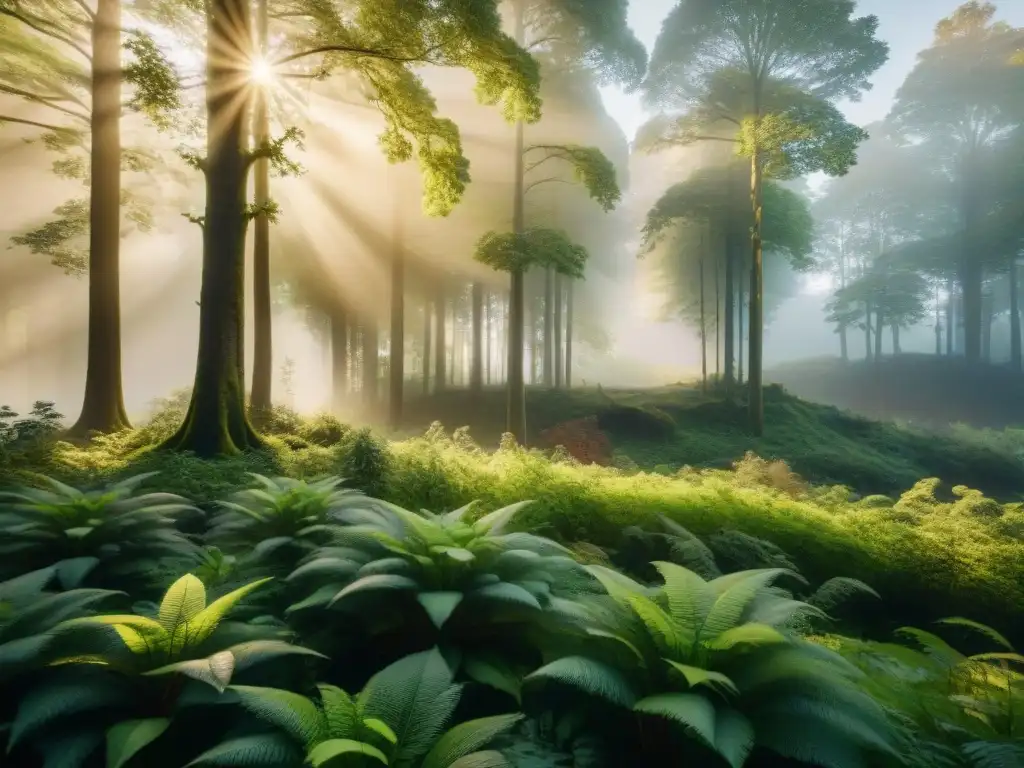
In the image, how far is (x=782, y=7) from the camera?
15797 mm

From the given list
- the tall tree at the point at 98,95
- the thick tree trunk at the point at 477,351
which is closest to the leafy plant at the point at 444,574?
the tall tree at the point at 98,95

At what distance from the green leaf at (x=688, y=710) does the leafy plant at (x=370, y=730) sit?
45 centimetres

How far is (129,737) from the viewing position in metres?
1.61

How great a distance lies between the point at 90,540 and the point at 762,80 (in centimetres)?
2069

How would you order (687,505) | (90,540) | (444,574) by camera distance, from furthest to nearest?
(687,505), (90,540), (444,574)

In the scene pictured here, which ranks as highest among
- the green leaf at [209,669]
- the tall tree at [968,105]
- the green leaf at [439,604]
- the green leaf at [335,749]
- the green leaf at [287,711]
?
the tall tree at [968,105]

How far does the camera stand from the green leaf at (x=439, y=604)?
6.69 feet

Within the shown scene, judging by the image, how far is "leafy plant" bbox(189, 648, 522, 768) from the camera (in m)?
1.51

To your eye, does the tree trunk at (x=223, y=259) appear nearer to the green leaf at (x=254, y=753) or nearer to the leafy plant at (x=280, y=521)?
the leafy plant at (x=280, y=521)

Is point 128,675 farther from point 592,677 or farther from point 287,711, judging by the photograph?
point 592,677

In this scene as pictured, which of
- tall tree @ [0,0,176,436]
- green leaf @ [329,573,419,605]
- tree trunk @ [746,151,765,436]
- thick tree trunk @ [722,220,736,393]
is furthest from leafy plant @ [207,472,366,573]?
thick tree trunk @ [722,220,736,393]

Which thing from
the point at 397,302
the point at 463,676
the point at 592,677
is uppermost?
the point at 397,302

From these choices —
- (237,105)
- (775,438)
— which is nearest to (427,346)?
(775,438)

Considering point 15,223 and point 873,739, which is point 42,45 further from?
point 873,739
